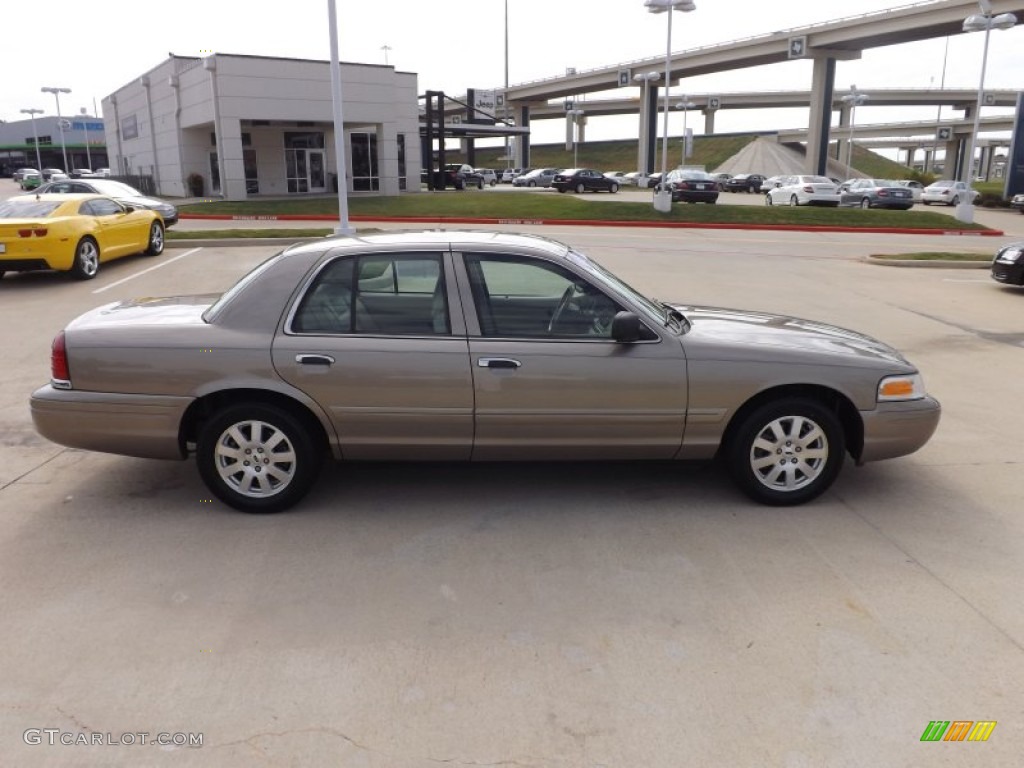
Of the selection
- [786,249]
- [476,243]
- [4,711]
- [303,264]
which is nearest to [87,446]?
[303,264]

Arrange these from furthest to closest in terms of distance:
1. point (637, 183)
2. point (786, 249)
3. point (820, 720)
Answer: point (637, 183) → point (786, 249) → point (820, 720)

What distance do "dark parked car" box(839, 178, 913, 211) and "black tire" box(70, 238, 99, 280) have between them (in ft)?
109

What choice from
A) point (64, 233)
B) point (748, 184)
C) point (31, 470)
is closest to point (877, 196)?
point (748, 184)

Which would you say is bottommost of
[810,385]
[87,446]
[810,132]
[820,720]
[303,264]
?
[820,720]

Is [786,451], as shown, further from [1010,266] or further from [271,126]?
[271,126]

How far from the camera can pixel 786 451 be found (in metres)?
4.73

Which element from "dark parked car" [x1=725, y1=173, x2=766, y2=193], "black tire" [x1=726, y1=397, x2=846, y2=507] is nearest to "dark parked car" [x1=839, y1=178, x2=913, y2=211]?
"dark parked car" [x1=725, y1=173, x2=766, y2=193]

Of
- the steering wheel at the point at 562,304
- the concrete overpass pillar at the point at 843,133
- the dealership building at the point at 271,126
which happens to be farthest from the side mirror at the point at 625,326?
the concrete overpass pillar at the point at 843,133

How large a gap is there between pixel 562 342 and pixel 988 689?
8.34 feet

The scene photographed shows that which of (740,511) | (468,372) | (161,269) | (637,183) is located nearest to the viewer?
(468,372)

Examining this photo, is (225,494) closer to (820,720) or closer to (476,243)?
(476,243)

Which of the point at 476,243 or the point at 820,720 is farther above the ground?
the point at 476,243

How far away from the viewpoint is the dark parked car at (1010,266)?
13422mm

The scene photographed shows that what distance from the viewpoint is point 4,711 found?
9.70 feet
